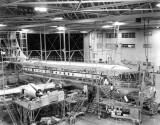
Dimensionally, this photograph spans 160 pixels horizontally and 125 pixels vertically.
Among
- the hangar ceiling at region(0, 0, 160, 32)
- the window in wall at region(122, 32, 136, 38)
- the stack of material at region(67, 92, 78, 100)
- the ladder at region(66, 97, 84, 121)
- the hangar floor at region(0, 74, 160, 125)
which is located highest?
the hangar ceiling at region(0, 0, 160, 32)

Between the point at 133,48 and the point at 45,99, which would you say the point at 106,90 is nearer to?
the point at 45,99

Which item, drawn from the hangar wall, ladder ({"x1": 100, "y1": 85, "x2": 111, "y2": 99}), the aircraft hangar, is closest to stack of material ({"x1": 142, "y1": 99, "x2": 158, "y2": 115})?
the aircraft hangar

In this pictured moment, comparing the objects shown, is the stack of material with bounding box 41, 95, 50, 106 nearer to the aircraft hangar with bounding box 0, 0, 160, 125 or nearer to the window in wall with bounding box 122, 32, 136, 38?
the aircraft hangar with bounding box 0, 0, 160, 125

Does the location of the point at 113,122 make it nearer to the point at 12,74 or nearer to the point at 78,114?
the point at 78,114

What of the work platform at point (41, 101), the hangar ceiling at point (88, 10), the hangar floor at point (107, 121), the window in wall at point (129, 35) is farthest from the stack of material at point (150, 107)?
the window in wall at point (129, 35)

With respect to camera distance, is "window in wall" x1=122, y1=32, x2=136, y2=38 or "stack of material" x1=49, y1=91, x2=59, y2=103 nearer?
"stack of material" x1=49, y1=91, x2=59, y2=103

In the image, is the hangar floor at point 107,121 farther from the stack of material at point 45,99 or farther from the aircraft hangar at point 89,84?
the stack of material at point 45,99

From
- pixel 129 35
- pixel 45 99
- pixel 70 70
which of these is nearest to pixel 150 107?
pixel 70 70

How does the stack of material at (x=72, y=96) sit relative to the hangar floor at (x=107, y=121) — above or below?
above

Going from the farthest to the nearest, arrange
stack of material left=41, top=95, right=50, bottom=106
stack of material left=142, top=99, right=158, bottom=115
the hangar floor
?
stack of material left=142, top=99, right=158, bottom=115, the hangar floor, stack of material left=41, top=95, right=50, bottom=106

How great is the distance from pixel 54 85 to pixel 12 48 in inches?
545

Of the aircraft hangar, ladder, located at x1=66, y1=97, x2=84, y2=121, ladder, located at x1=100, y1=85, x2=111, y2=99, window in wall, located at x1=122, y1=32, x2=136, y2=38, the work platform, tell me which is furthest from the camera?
window in wall, located at x1=122, y1=32, x2=136, y2=38

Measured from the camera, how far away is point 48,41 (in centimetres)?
4525

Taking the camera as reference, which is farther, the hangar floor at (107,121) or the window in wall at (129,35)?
the window in wall at (129,35)
